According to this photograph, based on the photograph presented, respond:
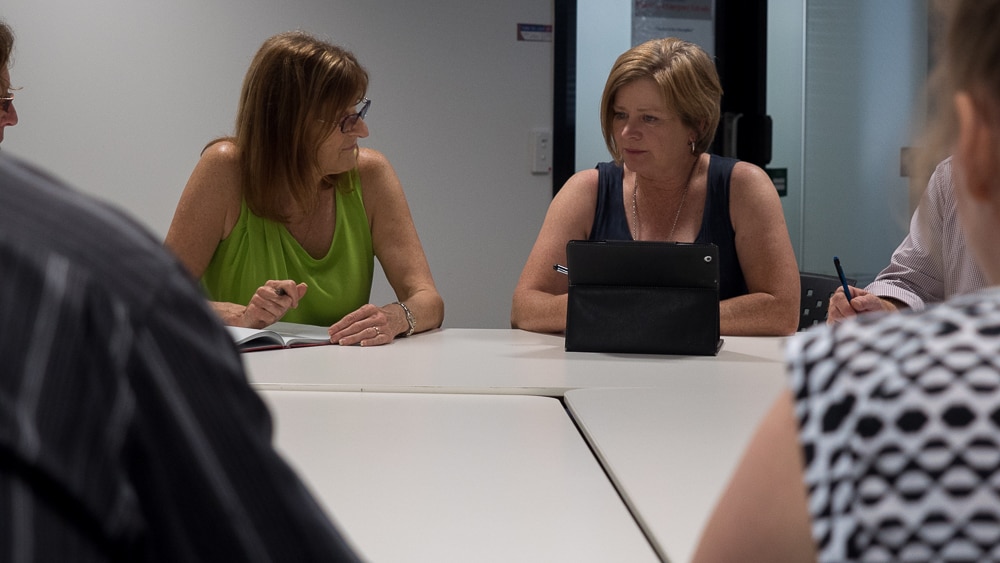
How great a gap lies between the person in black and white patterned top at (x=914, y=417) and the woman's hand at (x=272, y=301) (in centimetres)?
165

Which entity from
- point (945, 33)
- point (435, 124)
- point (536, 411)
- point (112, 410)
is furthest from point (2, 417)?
point (435, 124)

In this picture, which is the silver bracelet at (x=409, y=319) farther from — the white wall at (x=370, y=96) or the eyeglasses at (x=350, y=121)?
the white wall at (x=370, y=96)

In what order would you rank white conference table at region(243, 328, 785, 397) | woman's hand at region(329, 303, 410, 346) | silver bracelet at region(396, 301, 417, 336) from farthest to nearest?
silver bracelet at region(396, 301, 417, 336)
woman's hand at region(329, 303, 410, 346)
white conference table at region(243, 328, 785, 397)

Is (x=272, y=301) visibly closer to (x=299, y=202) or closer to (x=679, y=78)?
(x=299, y=202)

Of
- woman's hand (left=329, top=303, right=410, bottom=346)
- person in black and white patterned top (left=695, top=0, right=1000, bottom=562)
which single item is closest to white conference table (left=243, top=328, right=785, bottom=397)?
woman's hand (left=329, top=303, right=410, bottom=346)

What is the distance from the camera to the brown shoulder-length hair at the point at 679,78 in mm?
2486

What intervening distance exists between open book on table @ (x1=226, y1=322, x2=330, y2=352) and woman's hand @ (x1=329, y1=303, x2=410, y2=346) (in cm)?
4

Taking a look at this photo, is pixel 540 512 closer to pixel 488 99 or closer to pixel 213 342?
pixel 213 342

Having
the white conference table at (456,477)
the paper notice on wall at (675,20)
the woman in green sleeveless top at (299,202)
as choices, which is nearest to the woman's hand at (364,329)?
the woman in green sleeveless top at (299,202)

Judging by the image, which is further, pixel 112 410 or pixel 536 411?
pixel 536 411

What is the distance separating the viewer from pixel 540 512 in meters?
0.98

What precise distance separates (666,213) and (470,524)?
1.79m

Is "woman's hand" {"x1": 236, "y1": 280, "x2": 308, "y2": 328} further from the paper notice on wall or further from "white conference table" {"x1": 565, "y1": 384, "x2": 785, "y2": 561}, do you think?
the paper notice on wall

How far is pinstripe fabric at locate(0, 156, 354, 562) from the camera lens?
296 mm
